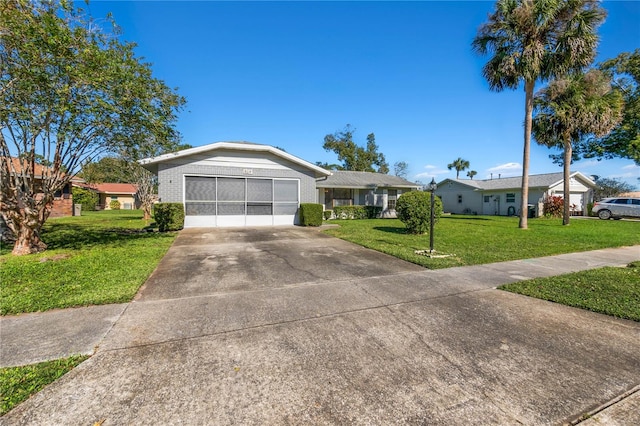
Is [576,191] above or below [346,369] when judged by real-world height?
above

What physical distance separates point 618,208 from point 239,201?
2657 cm

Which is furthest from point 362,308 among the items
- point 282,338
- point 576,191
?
point 576,191

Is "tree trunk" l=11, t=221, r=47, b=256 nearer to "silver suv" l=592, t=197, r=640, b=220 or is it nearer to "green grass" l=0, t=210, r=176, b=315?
"green grass" l=0, t=210, r=176, b=315

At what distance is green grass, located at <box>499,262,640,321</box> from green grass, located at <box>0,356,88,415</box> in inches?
228

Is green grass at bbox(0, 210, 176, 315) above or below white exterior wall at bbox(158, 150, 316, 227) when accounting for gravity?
below

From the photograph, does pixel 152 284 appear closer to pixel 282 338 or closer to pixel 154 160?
pixel 282 338

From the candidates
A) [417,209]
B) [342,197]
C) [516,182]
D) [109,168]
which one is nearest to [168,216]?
[417,209]

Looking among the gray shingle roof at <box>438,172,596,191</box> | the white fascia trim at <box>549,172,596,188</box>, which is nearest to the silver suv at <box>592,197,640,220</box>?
the white fascia trim at <box>549,172,596,188</box>

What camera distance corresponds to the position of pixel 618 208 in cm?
1981

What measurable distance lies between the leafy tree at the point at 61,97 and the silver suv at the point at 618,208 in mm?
28612

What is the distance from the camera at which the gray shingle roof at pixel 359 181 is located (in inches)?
786

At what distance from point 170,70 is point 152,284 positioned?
892 centimetres

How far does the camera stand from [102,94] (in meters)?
6.70

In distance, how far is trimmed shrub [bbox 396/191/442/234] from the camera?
34.4ft
